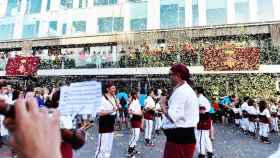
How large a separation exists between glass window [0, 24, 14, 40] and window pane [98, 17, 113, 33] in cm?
962

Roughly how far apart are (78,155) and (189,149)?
470 cm

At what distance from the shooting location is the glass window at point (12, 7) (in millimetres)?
33938

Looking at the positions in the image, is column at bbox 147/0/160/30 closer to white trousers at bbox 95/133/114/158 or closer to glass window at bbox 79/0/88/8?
glass window at bbox 79/0/88/8

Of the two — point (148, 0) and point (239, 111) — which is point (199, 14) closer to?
point (148, 0)

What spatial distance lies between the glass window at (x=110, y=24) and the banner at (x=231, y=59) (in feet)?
29.2

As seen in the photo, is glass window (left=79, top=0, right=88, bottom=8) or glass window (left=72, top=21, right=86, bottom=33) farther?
glass window (left=79, top=0, right=88, bottom=8)

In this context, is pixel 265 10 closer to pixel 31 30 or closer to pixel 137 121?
pixel 137 121

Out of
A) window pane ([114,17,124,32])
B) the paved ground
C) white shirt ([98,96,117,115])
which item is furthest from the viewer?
window pane ([114,17,124,32])

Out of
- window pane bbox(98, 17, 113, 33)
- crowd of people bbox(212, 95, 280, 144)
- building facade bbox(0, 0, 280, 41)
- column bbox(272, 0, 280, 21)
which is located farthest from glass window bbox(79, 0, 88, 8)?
column bbox(272, 0, 280, 21)

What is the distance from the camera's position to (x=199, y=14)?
25.6 m

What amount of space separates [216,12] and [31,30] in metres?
17.3

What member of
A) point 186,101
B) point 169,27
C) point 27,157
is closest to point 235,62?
point 169,27

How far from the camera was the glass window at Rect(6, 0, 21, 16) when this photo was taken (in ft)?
111

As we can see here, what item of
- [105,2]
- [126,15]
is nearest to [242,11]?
[126,15]
